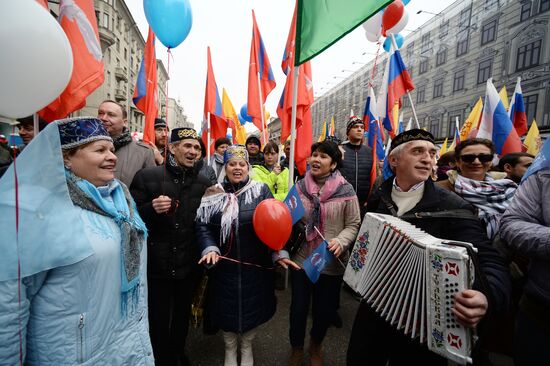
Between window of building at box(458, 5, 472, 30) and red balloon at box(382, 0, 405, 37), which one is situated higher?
window of building at box(458, 5, 472, 30)

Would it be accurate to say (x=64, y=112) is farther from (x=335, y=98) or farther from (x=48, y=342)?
(x=335, y=98)

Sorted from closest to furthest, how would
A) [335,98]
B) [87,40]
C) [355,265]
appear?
1. [355,265]
2. [87,40]
3. [335,98]

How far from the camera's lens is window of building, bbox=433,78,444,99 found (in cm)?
2506

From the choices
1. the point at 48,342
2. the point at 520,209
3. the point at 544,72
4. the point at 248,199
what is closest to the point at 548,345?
the point at 520,209

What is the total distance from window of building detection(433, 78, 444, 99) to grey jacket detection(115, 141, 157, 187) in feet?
95.4

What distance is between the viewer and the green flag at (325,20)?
1.91 meters

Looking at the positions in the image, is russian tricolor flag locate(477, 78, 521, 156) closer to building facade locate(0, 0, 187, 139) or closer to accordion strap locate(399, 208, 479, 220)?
accordion strap locate(399, 208, 479, 220)

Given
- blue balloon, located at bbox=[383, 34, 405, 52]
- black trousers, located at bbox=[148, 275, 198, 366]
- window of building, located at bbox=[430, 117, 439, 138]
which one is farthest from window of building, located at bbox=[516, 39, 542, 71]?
black trousers, located at bbox=[148, 275, 198, 366]

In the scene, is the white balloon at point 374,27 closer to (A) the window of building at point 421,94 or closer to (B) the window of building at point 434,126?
(B) the window of building at point 434,126

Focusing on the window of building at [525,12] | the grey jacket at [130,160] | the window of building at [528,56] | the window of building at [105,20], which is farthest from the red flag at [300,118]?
the window of building at [105,20]

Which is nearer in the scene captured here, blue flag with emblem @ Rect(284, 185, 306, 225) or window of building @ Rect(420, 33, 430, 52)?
blue flag with emblem @ Rect(284, 185, 306, 225)

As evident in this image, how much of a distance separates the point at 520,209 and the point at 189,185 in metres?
2.56

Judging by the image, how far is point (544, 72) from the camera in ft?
53.5

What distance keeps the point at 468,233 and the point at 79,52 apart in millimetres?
3676
